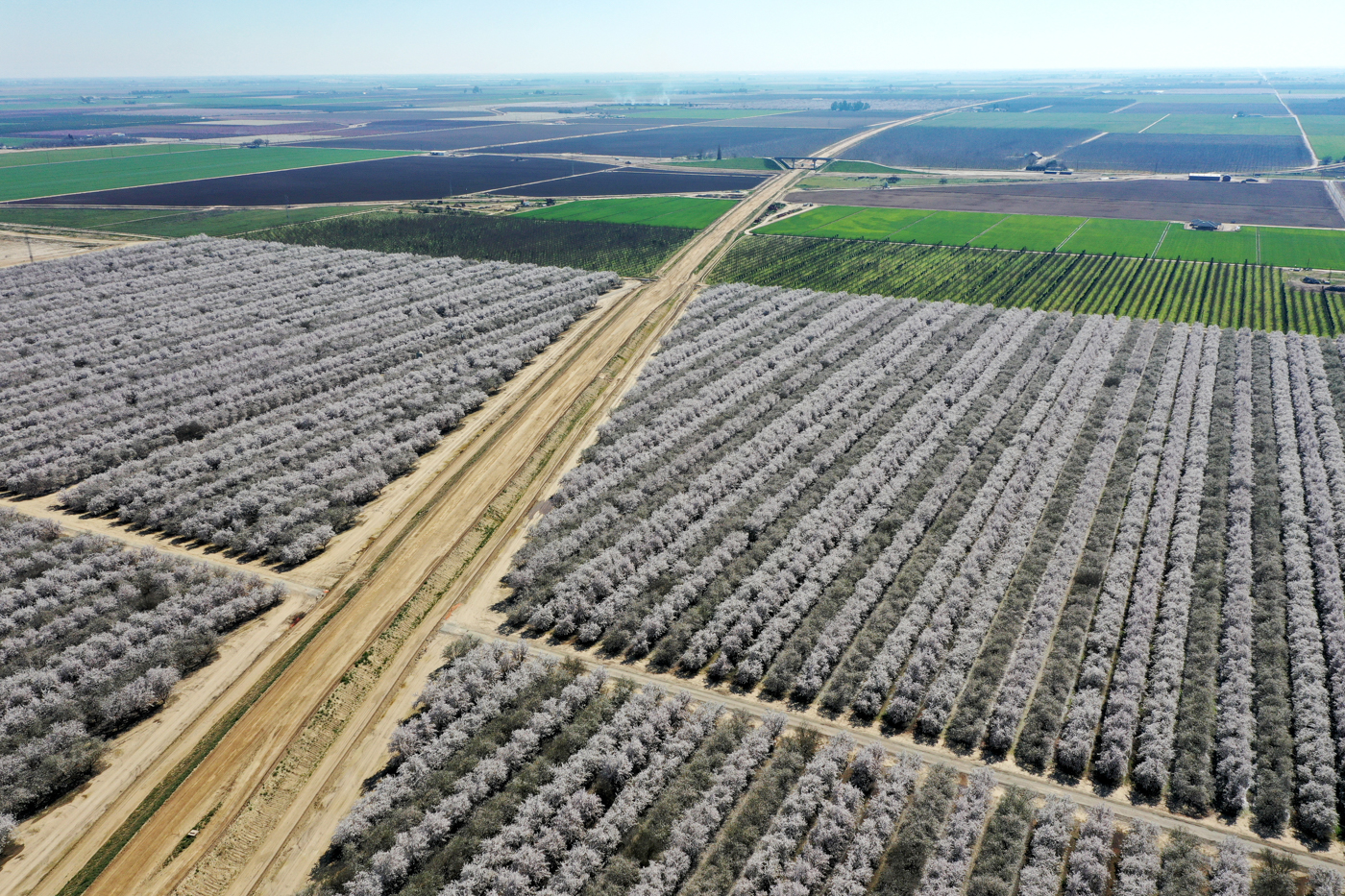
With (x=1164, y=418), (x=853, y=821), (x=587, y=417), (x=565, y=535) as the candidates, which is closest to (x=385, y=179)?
(x=587, y=417)

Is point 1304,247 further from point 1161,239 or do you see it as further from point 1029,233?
point 1029,233

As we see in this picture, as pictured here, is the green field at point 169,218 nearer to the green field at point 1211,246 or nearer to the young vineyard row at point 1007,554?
the young vineyard row at point 1007,554

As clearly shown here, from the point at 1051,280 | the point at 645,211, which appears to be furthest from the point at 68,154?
the point at 1051,280

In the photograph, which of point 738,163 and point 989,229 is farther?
point 738,163

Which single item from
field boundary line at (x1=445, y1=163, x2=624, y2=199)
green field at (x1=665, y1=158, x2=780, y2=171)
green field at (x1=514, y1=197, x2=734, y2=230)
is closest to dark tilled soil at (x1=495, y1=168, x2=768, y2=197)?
field boundary line at (x1=445, y1=163, x2=624, y2=199)

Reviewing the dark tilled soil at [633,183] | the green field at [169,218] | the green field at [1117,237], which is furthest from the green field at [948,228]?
the green field at [169,218]
